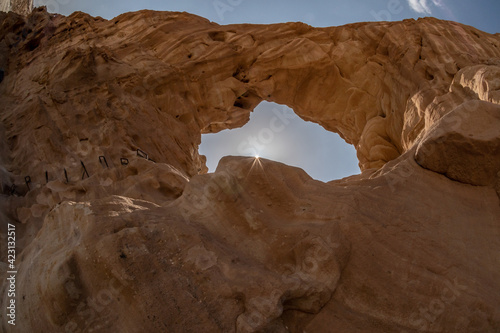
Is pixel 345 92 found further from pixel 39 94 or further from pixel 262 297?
pixel 262 297

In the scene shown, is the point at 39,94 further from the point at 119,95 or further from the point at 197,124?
the point at 197,124

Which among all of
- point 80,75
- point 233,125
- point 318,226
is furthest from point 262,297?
point 233,125

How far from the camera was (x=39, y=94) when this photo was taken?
911 centimetres

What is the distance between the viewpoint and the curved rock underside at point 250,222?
3191 mm

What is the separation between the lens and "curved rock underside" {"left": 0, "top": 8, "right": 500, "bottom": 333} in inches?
126

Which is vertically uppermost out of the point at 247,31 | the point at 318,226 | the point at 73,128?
the point at 247,31

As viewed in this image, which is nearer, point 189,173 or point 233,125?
point 189,173

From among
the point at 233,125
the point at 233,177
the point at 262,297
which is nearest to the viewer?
the point at 262,297

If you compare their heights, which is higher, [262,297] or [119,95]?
[119,95]

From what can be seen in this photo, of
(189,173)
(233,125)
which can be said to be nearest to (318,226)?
(189,173)

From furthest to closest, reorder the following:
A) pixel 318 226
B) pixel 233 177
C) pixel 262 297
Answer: pixel 233 177
pixel 318 226
pixel 262 297

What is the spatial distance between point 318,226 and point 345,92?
865 cm

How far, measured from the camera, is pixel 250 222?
409cm

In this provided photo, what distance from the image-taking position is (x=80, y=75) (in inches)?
366
